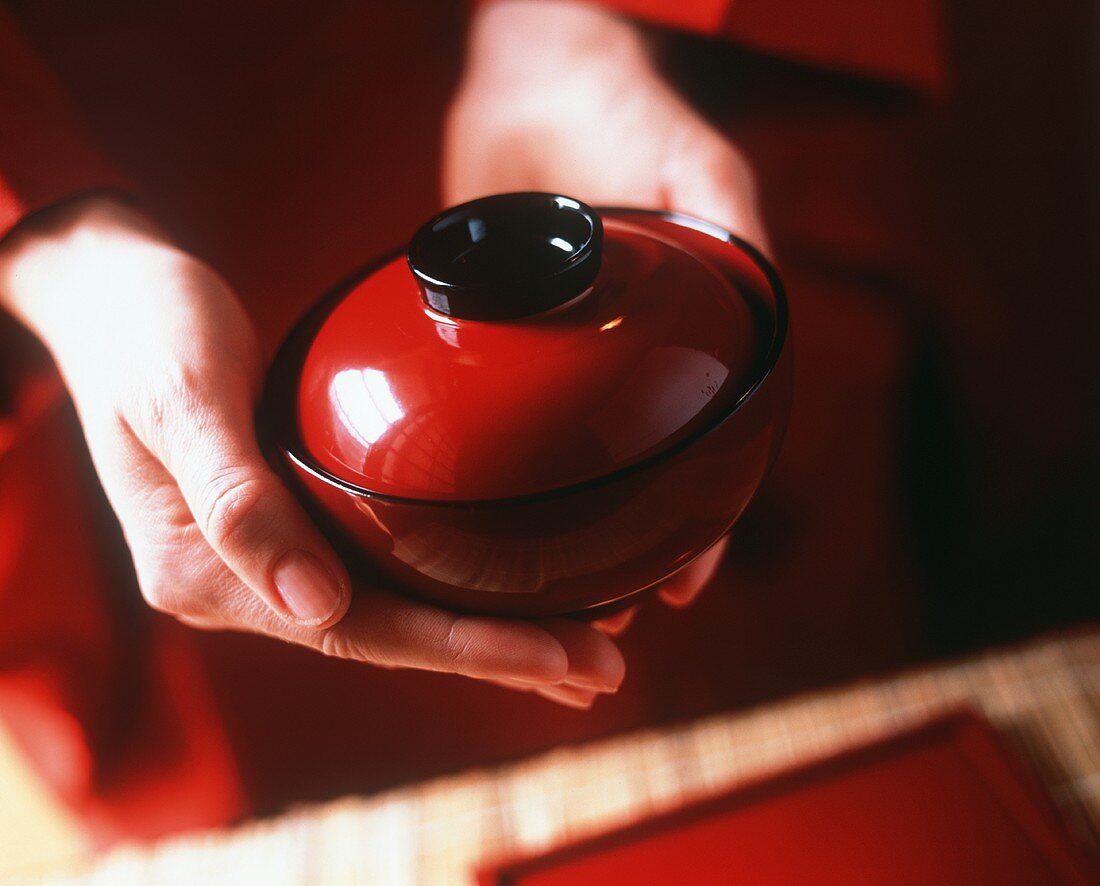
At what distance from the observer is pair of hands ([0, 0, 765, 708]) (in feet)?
1.14

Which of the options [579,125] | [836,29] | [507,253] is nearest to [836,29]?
[836,29]

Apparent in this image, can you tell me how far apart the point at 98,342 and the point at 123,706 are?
0.36 m

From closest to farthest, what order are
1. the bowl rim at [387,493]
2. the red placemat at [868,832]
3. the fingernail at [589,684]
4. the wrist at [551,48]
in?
the bowl rim at [387,493]
the fingernail at [589,684]
the red placemat at [868,832]
the wrist at [551,48]

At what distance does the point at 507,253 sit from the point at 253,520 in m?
0.15

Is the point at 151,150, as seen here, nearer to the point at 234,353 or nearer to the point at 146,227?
the point at 146,227

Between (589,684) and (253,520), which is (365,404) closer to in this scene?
(253,520)

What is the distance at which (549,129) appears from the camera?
2.35ft

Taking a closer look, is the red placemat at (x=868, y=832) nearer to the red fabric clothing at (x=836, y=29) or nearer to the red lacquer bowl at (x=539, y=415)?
the red lacquer bowl at (x=539, y=415)

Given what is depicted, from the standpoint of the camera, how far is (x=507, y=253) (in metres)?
0.37

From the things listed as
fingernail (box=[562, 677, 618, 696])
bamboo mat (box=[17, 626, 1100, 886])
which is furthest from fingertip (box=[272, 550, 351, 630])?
bamboo mat (box=[17, 626, 1100, 886])

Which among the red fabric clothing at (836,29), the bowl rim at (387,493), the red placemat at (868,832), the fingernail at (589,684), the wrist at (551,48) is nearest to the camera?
the bowl rim at (387,493)

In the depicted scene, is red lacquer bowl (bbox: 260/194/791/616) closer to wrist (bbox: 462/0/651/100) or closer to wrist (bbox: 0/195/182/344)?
wrist (bbox: 0/195/182/344)

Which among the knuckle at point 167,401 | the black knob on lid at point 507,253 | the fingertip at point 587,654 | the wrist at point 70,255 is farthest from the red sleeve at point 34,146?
the fingertip at point 587,654

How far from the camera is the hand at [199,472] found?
1.13ft
